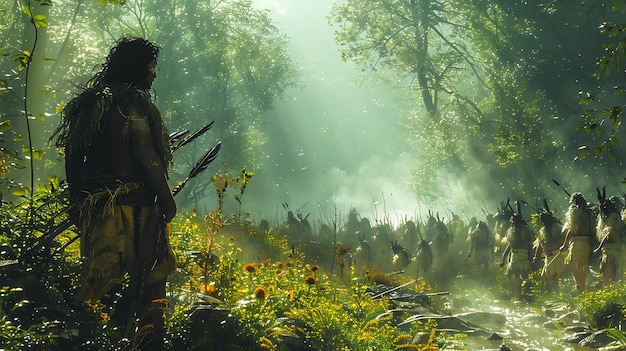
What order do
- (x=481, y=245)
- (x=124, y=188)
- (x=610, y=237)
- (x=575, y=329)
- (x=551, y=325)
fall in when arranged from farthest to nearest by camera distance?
(x=481, y=245) < (x=610, y=237) < (x=551, y=325) < (x=575, y=329) < (x=124, y=188)

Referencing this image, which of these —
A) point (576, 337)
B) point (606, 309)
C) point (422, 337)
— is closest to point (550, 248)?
point (606, 309)

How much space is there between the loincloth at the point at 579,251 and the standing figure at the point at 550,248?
911 mm

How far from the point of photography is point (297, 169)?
61.6 m

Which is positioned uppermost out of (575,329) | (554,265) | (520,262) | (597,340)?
(520,262)

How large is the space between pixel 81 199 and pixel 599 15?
27.3 metres

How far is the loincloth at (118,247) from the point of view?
4.44 metres

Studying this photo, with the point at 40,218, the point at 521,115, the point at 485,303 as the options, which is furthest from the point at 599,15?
the point at 40,218

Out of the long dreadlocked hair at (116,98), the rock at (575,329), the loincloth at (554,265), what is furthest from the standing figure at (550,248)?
the long dreadlocked hair at (116,98)

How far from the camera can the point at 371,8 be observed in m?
40.6

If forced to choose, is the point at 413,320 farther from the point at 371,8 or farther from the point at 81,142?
the point at 371,8

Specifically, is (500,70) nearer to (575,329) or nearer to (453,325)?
(575,329)

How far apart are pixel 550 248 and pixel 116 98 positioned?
46.4 ft

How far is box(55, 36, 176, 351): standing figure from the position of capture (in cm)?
450

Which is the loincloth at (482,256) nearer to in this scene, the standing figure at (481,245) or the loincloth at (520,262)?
the standing figure at (481,245)
